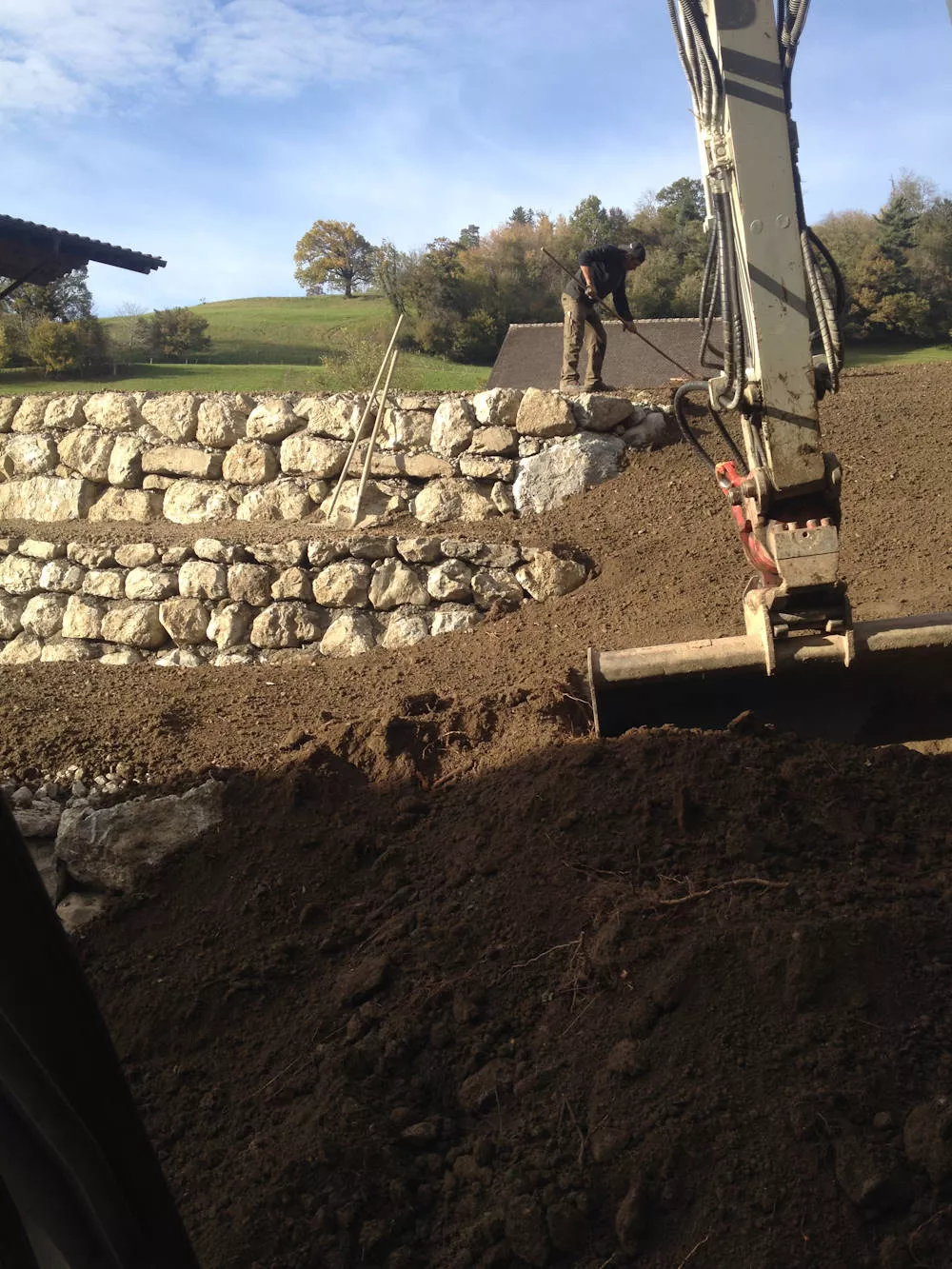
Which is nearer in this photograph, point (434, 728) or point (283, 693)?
point (434, 728)

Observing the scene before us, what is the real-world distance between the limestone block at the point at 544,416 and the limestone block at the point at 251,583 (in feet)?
8.20

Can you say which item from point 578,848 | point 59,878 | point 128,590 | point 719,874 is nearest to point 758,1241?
point 719,874

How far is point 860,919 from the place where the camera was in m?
3.00

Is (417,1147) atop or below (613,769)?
below

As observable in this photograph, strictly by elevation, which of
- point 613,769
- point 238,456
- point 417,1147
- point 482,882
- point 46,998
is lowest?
point 417,1147

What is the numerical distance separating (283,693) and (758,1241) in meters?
4.79

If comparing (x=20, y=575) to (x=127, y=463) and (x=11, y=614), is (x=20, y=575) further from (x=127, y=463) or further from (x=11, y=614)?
(x=127, y=463)

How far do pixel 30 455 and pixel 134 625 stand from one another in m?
3.17

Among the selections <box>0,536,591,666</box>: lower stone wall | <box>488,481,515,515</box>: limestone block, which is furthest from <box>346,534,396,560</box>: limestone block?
<box>488,481,515,515</box>: limestone block

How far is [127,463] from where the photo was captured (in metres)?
9.83

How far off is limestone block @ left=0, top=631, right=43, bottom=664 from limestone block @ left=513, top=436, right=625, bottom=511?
4.67 m

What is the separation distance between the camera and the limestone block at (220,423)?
942 cm

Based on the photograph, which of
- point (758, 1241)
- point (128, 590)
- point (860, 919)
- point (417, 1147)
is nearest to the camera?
point (758, 1241)

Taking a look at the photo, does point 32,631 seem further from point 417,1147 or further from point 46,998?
point 46,998
